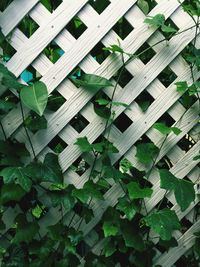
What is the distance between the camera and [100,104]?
1.75 m

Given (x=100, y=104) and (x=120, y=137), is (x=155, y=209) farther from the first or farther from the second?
(x=100, y=104)

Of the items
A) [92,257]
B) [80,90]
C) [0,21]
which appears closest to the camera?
[0,21]

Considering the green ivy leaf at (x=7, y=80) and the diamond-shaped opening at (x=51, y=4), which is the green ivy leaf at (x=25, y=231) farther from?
the diamond-shaped opening at (x=51, y=4)

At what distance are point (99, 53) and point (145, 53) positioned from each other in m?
0.22

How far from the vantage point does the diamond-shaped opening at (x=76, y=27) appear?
1.84 m

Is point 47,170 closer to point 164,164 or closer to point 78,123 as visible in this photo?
point 78,123

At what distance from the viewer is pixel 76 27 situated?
6.06 feet

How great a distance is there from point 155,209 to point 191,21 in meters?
0.88

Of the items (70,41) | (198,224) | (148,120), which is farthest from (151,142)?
(70,41)

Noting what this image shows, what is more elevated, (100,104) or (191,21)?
(191,21)

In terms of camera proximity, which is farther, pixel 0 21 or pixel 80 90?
pixel 80 90

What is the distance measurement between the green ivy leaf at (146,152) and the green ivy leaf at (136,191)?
121mm

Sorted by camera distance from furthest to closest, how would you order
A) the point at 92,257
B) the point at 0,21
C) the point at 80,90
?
the point at 92,257 → the point at 80,90 → the point at 0,21

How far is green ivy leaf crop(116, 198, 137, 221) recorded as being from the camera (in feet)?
5.82
